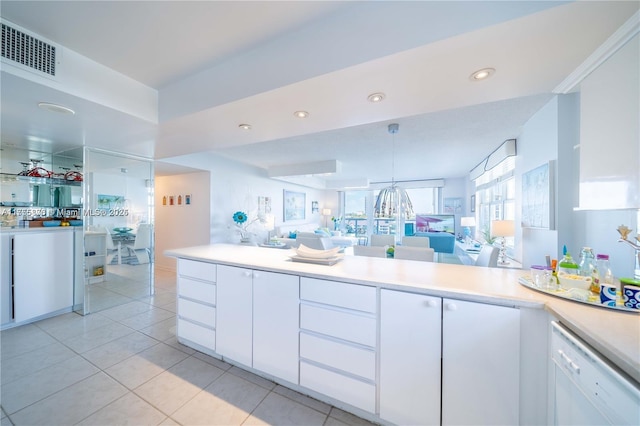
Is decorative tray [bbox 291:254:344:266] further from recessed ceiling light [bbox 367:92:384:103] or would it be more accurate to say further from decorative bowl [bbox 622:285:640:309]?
decorative bowl [bbox 622:285:640:309]

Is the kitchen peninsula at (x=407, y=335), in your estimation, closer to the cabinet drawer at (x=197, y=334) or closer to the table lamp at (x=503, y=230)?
the cabinet drawer at (x=197, y=334)

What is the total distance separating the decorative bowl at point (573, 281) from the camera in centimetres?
110

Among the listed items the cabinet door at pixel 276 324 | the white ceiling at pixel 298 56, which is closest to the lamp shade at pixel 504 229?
the white ceiling at pixel 298 56

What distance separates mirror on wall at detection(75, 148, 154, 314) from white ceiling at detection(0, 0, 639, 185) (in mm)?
755

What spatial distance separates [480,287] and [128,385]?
8.28 ft

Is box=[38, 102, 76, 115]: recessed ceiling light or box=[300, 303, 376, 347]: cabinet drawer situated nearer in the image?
box=[300, 303, 376, 347]: cabinet drawer

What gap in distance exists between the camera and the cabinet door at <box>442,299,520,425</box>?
109 centimetres

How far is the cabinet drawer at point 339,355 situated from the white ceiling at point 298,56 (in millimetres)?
1705

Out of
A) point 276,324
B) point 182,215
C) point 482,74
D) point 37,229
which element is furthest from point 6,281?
point 482,74

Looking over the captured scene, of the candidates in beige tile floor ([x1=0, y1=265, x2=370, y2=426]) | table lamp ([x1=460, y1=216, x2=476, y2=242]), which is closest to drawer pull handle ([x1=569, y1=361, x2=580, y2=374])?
beige tile floor ([x1=0, y1=265, x2=370, y2=426])

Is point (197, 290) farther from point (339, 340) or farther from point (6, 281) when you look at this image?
point (6, 281)

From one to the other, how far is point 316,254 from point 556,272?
1.44 meters

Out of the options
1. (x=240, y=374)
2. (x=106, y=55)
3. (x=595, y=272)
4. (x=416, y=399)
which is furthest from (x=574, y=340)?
(x=106, y=55)

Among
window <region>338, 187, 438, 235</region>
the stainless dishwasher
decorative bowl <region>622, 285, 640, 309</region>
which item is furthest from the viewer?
window <region>338, 187, 438, 235</region>
